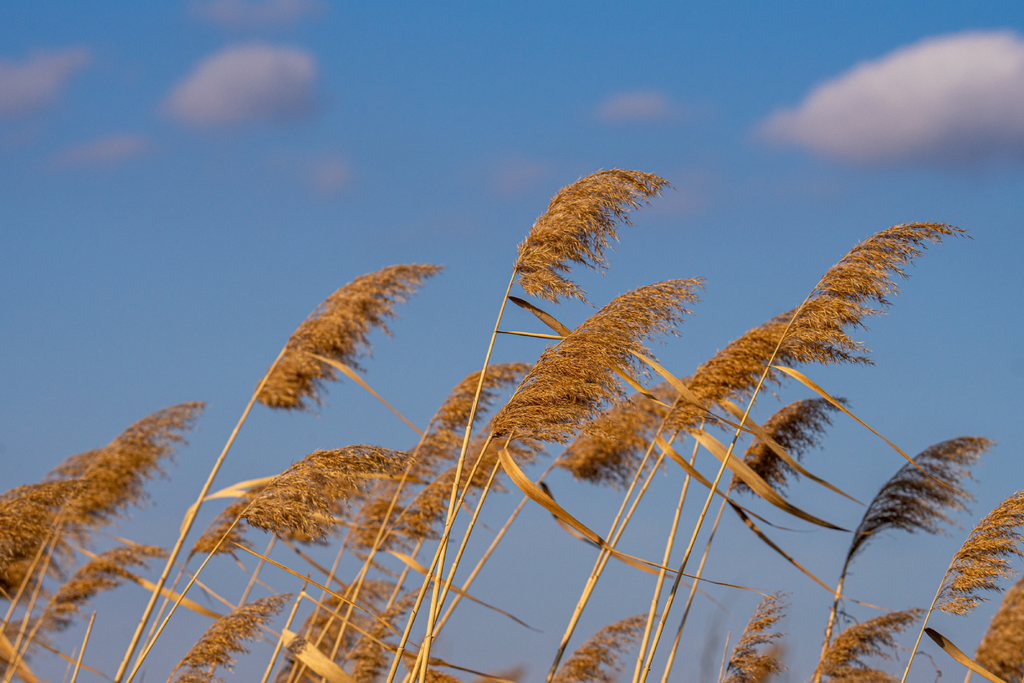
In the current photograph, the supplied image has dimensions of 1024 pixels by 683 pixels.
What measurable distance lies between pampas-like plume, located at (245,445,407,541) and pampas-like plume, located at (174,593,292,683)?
4.40ft

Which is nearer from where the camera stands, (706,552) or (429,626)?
(429,626)

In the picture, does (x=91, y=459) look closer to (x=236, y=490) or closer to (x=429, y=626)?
(x=236, y=490)

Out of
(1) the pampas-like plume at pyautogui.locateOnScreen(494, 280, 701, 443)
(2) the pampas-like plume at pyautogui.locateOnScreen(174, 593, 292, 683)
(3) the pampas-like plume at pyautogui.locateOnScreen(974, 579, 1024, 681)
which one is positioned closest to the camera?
(1) the pampas-like plume at pyautogui.locateOnScreen(494, 280, 701, 443)

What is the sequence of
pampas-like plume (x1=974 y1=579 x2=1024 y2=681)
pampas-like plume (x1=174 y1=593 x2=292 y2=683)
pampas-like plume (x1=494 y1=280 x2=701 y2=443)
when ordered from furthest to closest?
pampas-like plume (x1=974 y1=579 x2=1024 y2=681) < pampas-like plume (x1=174 y1=593 x2=292 y2=683) < pampas-like plume (x1=494 y1=280 x2=701 y2=443)

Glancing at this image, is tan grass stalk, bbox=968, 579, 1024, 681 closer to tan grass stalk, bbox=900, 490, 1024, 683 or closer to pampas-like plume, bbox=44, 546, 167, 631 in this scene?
tan grass stalk, bbox=900, 490, 1024, 683

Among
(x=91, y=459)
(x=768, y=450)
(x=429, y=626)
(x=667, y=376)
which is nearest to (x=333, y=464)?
(x=429, y=626)

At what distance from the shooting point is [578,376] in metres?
3.41

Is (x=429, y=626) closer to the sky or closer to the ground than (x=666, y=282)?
closer to the ground

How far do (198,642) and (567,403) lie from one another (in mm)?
2731

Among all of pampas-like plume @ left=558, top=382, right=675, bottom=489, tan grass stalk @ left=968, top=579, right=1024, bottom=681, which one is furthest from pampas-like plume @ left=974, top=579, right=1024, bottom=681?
pampas-like plume @ left=558, top=382, right=675, bottom=489

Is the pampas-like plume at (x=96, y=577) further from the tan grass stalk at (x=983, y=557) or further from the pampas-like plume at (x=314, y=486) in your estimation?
the tan grass stalk at (x=983, y=557)

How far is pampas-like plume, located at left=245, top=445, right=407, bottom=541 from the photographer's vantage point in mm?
3484

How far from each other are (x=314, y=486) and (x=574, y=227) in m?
1.47

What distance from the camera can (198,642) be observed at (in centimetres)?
477
